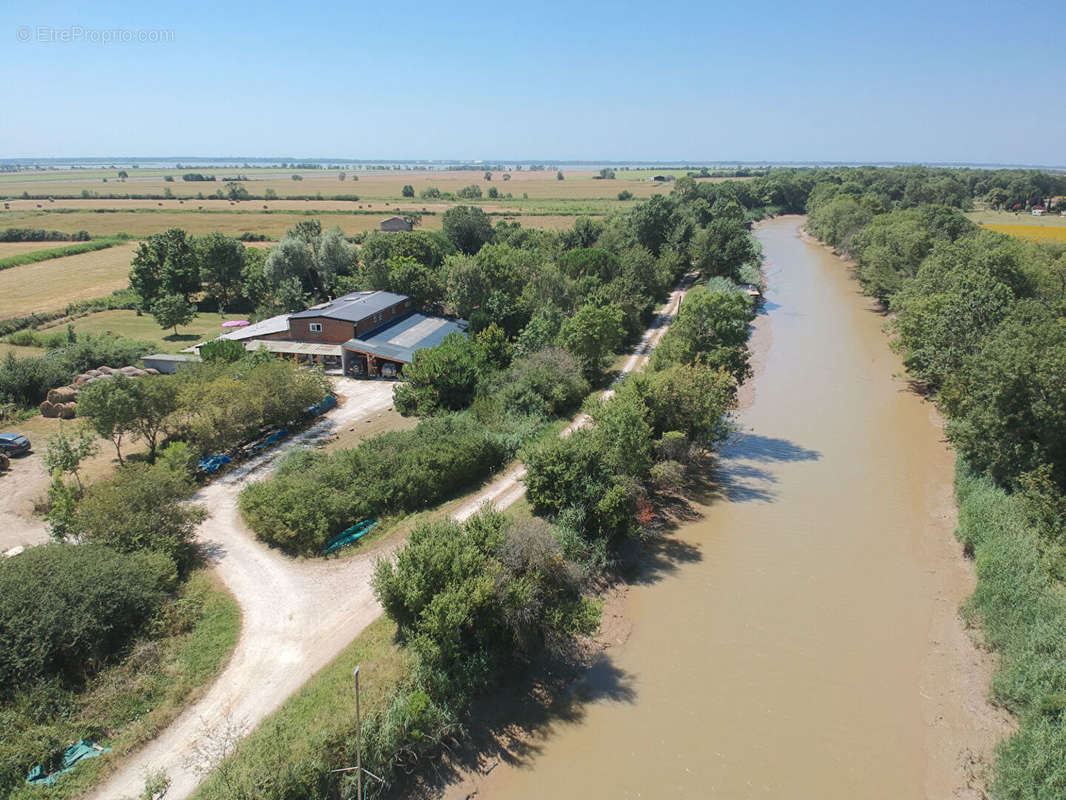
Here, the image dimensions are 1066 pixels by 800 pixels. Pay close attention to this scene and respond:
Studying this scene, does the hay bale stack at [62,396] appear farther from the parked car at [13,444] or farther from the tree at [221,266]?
the tree at [221,266]

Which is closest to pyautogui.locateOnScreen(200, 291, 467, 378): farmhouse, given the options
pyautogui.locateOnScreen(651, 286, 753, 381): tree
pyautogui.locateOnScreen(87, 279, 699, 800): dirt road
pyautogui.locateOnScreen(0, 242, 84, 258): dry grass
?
pyautogui.locateOnScreen(87, 279, 699, 800): dirt road

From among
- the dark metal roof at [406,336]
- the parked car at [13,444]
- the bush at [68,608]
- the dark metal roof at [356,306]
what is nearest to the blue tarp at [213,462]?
the bush at [68,608]

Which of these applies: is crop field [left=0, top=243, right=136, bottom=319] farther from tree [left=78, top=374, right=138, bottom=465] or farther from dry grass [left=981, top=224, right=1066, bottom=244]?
dry grass [left=981, top=224, right=1066, bottom=244]

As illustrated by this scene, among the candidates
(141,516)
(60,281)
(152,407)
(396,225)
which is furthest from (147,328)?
(396,225)

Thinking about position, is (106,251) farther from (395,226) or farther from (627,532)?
(627,532)

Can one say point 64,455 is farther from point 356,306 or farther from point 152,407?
point 356,306
